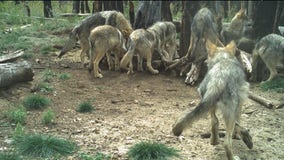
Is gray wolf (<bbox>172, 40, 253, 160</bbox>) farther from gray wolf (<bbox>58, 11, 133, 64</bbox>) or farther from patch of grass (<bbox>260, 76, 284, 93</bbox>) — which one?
gray wolf (<bbox>58, 11, 133, 64</bbox>)

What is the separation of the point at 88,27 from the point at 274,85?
485 centimetres

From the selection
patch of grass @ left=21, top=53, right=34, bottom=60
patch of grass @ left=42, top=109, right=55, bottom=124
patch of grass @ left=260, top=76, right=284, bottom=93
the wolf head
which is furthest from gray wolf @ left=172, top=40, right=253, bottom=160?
patch of grass @ left=21, top=53, right=34, bottom=60

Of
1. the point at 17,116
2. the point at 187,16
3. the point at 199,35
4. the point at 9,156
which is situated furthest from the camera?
the point at 187,16

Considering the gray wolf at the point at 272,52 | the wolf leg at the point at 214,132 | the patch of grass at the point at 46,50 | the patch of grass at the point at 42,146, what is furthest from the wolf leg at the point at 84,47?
the wolf leg at the point at 214,132

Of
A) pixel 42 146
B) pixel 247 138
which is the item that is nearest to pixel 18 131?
pixel 42 146

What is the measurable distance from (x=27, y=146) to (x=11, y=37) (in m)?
9.20

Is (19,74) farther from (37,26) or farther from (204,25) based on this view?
(37,26)

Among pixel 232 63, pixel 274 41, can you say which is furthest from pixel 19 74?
pixel 274 41

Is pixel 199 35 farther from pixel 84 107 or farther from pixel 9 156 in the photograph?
pixel 9 156

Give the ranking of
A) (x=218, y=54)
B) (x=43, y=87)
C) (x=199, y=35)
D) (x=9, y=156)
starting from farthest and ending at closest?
(x=199, y=35)
(x=43, y=87)
(x=218, y=54)
(x=9, y=156)

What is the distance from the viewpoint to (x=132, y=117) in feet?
27.5

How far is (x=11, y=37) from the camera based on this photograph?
591 inches

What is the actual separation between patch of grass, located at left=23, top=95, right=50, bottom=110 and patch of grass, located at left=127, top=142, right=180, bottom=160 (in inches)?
100

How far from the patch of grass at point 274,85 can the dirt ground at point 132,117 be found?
18 centimetres
